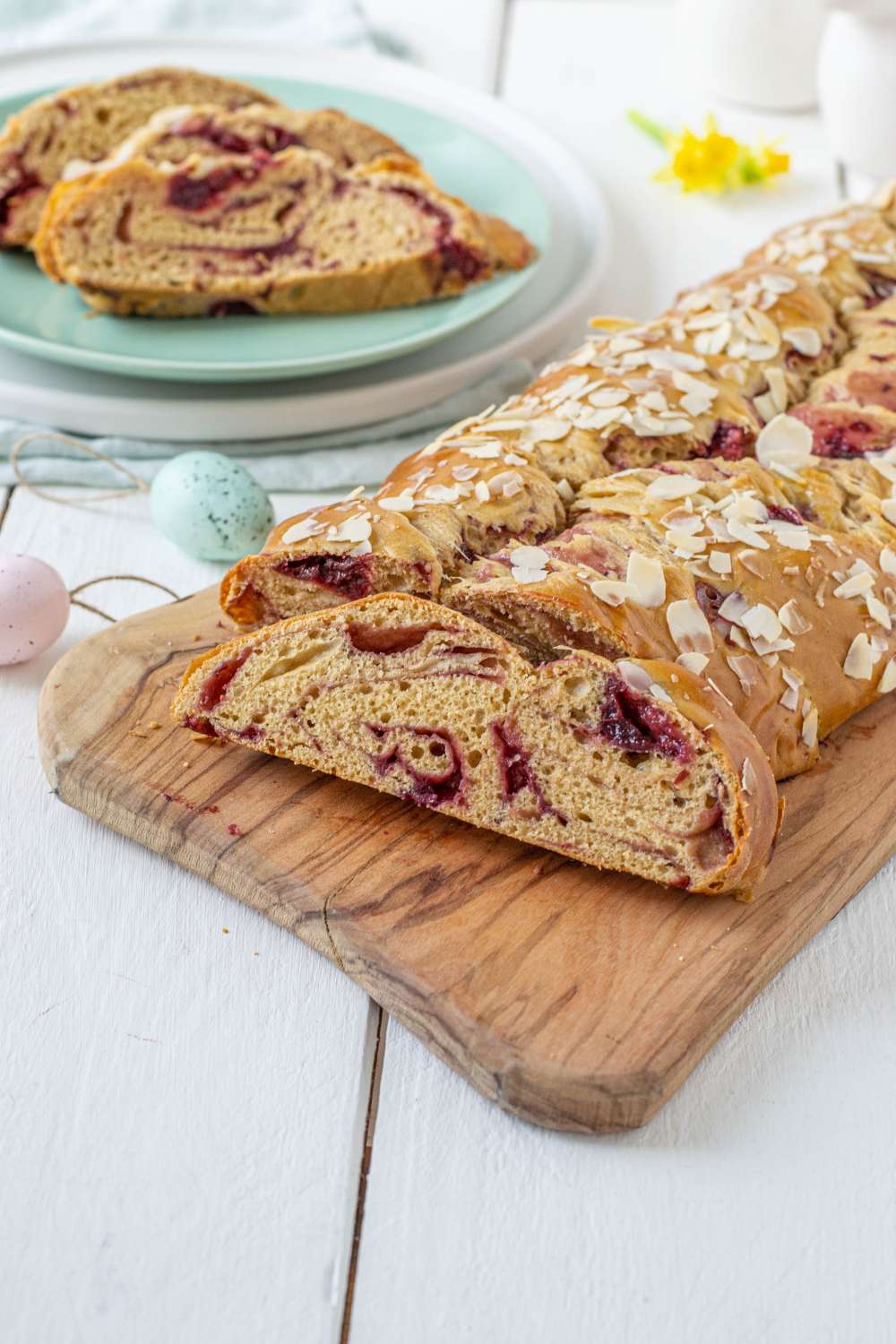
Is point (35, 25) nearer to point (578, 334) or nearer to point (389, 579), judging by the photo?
point (578, 334)

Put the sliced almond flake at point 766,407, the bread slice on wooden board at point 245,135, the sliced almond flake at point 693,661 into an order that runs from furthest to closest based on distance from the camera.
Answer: the bread slice on wooden board at point 245,135 < the sliced almond flake at point 766,407 < the sliced almond flake at point 693,661

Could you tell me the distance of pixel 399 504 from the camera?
2312 millimetres

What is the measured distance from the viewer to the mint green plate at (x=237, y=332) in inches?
123

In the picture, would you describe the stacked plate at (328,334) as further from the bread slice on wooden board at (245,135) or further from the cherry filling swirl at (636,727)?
the cherry filling swirl at (636,727)

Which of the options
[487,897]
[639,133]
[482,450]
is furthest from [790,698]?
[639,133]

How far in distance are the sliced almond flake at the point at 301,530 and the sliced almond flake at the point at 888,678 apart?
907mm

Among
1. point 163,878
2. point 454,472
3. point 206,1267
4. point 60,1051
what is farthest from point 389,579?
point 206,1267

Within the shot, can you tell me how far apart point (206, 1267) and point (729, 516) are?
1332 mm

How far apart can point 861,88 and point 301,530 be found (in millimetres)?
2835

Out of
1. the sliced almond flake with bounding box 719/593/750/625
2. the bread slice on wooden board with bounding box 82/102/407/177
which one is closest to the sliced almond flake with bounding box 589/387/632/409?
the sliced almond flake with bounding box 719/593/750/625

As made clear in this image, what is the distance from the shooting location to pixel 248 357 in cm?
334

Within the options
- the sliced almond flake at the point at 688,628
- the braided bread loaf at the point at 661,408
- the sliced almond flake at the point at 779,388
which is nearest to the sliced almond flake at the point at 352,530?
the braided bread loaf at the point at 661,408

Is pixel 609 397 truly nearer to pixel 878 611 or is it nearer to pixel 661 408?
pixel 661 408

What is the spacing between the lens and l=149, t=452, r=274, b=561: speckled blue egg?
9.11 ft
